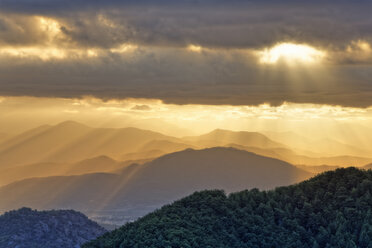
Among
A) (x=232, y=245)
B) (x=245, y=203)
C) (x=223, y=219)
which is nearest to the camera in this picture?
(x=232, y=245)

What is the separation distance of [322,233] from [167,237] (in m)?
31.0

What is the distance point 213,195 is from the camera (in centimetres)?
13012

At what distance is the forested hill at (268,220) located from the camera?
352ft

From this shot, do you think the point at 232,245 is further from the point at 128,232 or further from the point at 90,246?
the point at 90,246

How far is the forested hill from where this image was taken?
107m

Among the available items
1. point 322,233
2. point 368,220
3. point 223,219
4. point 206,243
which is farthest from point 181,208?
point 368,220

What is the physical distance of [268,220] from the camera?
119125mm

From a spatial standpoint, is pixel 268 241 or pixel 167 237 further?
pixel 268 241

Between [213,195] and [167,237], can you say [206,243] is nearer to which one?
[167,237]

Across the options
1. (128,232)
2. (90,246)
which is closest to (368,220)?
(128,232)

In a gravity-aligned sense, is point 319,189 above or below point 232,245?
above

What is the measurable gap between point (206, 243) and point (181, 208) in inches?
730

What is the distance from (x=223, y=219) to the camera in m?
118

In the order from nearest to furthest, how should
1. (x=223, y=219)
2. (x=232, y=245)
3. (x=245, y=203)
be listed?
(x=232, y=245) → (x=223, y=219) → (x=245, y=203)
